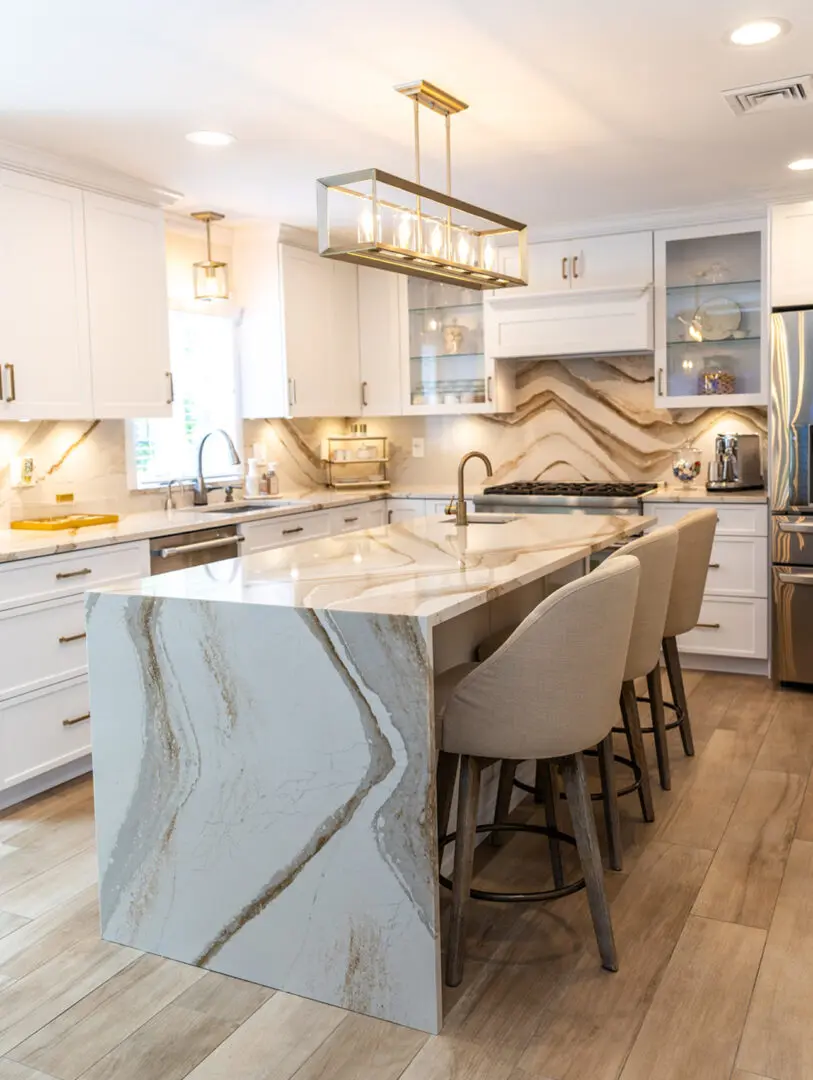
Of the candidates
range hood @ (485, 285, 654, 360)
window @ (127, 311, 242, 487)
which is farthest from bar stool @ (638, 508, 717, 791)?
window @ (127, 311, 242, 487)

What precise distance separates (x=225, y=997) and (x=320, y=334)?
396cm

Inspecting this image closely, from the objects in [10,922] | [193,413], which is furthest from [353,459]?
[10,922]

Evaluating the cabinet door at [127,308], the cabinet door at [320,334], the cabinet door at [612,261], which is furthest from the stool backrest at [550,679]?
the cabinet door at [320,334]

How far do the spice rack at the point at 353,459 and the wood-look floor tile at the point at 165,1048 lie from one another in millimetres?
3955

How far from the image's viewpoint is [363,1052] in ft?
6.61

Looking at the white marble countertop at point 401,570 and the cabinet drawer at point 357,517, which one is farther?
the cabinet drawer at point 357,517

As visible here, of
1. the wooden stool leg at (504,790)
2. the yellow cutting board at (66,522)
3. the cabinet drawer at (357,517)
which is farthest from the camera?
the cabinet drawer at (357,517)

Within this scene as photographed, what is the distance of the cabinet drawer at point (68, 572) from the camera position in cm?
332

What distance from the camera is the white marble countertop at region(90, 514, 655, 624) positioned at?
7.20 feet

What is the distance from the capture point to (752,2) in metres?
2.51

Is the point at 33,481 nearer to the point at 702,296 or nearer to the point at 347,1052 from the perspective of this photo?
the point at 347,1052

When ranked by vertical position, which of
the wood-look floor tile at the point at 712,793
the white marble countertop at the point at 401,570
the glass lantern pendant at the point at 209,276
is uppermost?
the glass lantern pendant at the point at 209,276

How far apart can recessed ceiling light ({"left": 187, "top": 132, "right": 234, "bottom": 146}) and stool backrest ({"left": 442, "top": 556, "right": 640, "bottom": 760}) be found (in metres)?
2.23

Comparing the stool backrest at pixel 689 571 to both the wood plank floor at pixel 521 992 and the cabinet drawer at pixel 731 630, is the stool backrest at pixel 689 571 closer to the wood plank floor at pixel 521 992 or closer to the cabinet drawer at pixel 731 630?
the wood plank floor at pixel 521 992
